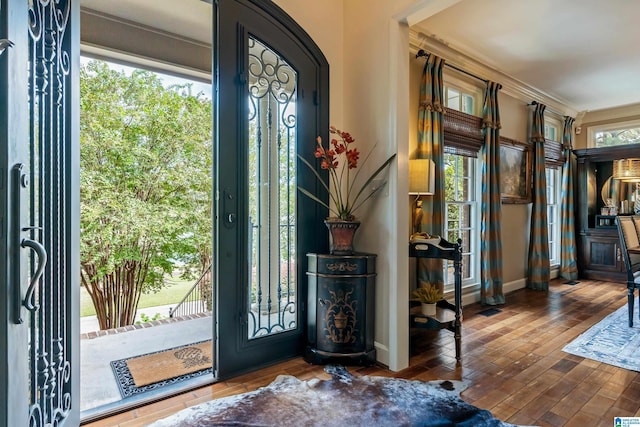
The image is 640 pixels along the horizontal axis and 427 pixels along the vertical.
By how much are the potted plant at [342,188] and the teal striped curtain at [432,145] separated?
1.05m

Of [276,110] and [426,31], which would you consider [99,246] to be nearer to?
[276,110]

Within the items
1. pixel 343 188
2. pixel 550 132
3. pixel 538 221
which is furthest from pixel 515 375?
pixel 550 132

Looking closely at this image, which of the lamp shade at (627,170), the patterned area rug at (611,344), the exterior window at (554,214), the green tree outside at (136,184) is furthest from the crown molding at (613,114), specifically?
the green tree outside at (136,184)

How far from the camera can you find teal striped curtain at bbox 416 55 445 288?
3473 mm

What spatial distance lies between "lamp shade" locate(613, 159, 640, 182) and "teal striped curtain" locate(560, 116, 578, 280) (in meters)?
0.60

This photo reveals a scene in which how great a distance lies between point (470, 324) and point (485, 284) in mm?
849

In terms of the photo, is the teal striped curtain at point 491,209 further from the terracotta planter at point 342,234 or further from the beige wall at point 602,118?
the beige wall at point 602,118

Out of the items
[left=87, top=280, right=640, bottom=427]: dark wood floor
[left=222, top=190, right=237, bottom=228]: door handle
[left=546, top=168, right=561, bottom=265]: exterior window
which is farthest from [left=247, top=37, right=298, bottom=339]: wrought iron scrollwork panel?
[left=546, top=168, right=561, bottom=265]: exterior window

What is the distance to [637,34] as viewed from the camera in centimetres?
351

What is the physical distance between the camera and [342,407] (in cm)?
192

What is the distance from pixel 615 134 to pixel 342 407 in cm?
677

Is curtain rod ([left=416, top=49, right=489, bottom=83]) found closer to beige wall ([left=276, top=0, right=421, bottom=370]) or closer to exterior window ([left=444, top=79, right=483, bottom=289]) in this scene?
exterior window ([left=444, top=79, right=483, bottom=289])

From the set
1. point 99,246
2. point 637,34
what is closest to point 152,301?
point 99,246

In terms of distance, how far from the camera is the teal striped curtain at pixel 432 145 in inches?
137
